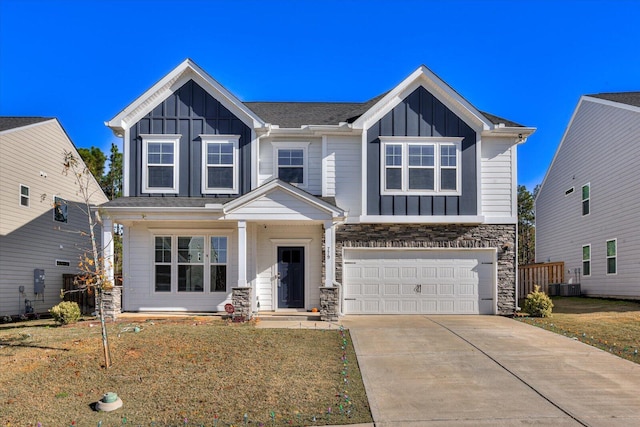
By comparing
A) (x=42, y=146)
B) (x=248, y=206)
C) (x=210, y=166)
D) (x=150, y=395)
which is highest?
(x=42, y=146)

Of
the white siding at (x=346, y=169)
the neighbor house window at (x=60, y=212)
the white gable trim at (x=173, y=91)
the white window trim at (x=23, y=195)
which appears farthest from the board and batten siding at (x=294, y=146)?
the neighbor house window at (x=60, y=212)

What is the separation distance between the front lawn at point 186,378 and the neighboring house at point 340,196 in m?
3.55

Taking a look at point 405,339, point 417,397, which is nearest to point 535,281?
point 405,339

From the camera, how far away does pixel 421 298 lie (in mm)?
15992

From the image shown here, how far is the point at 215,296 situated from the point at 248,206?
3.22 meters

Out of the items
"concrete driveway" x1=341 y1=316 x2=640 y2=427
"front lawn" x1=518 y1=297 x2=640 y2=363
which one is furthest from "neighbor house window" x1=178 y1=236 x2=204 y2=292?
"front lawn" x1=518 y1=297 x2=640 y2=363

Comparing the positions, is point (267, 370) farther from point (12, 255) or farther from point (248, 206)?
point (12, 255)

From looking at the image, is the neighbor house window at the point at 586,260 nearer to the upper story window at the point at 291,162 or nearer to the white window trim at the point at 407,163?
the white window trim at the point at 407,163

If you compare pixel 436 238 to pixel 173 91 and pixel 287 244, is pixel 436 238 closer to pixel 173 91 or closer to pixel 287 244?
pixel 287 244

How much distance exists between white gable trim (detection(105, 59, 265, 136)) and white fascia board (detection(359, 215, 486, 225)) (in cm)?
425

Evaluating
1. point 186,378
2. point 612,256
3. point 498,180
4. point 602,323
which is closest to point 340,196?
point 498,180

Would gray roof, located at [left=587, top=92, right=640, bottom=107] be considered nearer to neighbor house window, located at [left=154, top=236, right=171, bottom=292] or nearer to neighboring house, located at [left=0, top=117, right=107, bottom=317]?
neighbor house window, located at [left=154, top=236, right=171, bottom=292]

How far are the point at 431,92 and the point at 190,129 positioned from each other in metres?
7.20

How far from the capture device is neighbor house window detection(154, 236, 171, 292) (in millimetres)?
15922
